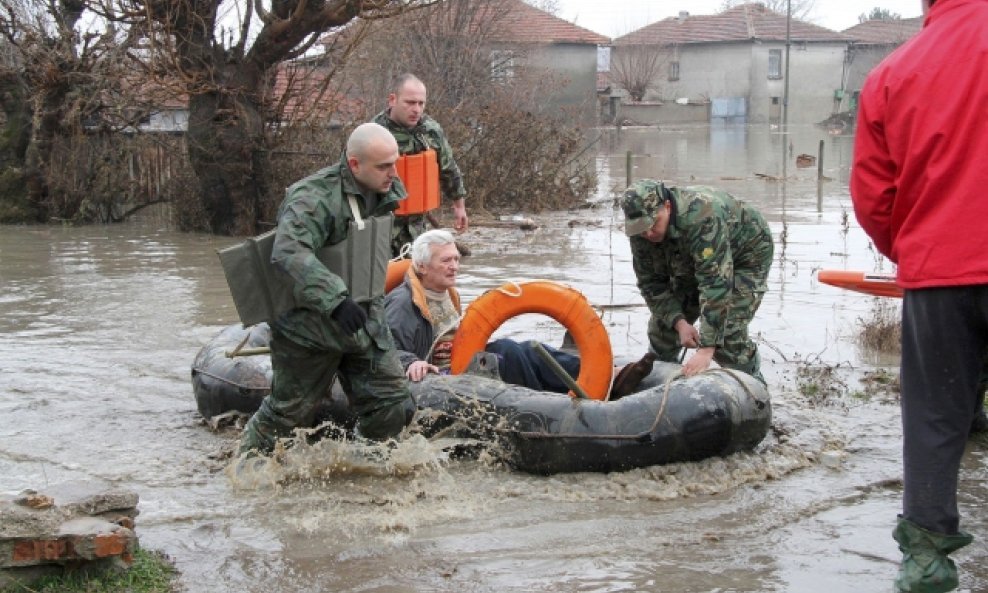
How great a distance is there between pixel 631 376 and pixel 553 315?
55 cm

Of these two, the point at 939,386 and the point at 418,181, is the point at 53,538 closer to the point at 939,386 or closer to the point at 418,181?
the point at 939,386

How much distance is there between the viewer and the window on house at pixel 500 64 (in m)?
34.6

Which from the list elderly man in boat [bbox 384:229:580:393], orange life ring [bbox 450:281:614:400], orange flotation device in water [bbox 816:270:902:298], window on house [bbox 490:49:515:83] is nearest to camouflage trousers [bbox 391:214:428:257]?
elderly man in boat [bbox 384:229:580:393]

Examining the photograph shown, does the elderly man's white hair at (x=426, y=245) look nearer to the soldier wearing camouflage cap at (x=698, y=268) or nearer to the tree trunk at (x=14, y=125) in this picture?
the soldier wearing camouflage cap at (x=698, y=268)

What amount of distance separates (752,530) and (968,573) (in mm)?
983

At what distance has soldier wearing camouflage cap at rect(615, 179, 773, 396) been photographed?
6414 millimetres

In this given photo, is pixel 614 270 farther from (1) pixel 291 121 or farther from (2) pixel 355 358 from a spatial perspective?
(2) pixel 355 358

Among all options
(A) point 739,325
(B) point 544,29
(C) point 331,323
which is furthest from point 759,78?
(C) point 331,323

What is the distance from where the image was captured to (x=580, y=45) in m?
60.6

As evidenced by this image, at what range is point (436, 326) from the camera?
277 inches

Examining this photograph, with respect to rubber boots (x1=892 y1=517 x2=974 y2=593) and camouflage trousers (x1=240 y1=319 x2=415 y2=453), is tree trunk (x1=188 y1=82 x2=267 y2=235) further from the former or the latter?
rubber boots (x1=892 y1=517 x2=974 y2=593)

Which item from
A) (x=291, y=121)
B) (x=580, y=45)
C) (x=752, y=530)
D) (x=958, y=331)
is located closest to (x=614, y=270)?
(x=291, y=121)

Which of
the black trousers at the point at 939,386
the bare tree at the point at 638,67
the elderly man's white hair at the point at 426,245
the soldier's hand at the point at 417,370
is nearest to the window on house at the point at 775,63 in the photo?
the bare tree at the point at 638,67

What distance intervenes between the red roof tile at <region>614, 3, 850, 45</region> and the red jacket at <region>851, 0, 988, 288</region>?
69697 millimetres
